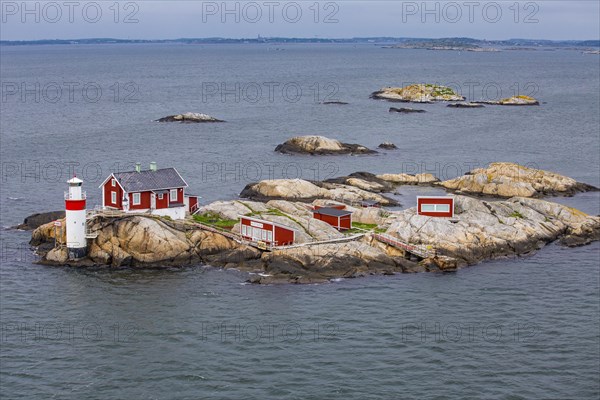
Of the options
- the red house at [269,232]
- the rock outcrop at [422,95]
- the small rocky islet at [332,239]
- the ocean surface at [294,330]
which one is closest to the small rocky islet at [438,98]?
the rock outcrop at [422,95]

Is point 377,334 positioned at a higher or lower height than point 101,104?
lower

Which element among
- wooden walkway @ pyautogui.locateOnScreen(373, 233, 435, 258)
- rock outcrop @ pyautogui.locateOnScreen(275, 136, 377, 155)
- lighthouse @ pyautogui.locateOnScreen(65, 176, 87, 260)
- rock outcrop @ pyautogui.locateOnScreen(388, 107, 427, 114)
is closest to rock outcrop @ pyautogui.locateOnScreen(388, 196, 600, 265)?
wooden walkway @ pyautogui.locateOnScreen(373, 233, 435, 258)

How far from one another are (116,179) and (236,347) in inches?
928

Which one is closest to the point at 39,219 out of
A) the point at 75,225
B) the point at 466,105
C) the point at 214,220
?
the point at 75,225

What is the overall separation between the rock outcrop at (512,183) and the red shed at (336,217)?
24.3 metres

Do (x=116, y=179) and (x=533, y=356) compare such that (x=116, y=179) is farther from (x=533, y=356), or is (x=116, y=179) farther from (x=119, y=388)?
(x=533, y=356)

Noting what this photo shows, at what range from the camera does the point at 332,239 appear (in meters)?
65.0

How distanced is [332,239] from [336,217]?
3.72m

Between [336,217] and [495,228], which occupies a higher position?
[336,217]

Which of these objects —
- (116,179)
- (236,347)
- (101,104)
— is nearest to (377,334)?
(236,347)

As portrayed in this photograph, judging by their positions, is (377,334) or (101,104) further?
(101,104)

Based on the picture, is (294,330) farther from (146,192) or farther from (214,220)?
(146,192)

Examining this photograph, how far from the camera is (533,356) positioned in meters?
48.6

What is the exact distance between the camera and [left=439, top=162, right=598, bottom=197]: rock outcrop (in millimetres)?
87375
